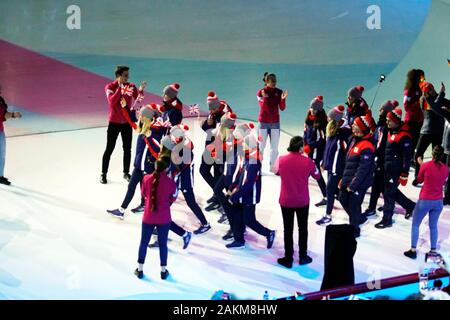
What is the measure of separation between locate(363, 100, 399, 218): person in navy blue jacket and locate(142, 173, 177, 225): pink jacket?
8.68ft

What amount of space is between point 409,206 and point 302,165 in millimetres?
2016

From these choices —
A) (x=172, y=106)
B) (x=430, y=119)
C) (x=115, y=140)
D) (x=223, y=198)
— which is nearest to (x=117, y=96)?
(x=115, y=140)

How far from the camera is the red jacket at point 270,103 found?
31.1ft

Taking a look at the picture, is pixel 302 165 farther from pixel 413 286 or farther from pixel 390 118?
pixel 413 286

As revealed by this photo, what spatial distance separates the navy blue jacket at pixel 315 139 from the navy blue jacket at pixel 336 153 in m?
0.67

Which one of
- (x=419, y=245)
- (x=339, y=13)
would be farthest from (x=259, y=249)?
(x=339, y=13)

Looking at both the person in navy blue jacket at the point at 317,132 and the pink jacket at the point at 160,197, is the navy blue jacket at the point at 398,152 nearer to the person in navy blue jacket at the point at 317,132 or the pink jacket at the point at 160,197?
the person in navy blue jacket at the point at 317,132

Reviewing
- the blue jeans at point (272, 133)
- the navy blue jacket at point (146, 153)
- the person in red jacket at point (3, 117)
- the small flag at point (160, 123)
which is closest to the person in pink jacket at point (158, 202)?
the navy blue jacket at point (146, 153)

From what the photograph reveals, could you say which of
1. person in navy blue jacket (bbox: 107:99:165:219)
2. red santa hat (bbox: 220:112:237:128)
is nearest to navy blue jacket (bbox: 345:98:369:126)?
red santa hat (bbox: 220:112:237:128)

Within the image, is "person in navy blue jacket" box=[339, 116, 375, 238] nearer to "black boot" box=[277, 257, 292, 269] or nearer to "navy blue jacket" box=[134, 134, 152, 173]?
"black boot" box=[277, 257, 292, 269]

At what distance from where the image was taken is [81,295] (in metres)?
6.48

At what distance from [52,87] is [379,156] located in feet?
22.1

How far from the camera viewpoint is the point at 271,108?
9562 millimetres

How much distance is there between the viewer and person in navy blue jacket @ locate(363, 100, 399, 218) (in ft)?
27.0
